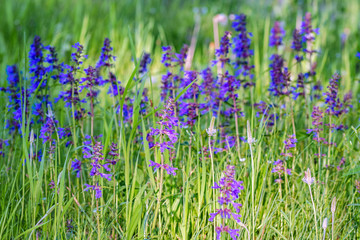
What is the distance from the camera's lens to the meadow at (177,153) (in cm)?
190

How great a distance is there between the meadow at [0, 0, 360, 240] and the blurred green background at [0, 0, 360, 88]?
1.07 metres

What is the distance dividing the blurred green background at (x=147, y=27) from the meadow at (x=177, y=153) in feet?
3.51

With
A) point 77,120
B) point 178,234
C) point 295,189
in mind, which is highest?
point 77,120

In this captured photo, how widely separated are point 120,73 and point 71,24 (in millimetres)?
1642

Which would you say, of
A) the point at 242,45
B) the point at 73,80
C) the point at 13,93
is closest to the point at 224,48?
the point at 242,45

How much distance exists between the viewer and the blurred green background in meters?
4.99

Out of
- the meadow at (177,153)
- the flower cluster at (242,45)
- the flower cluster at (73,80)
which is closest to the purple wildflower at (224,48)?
the meadow at (177,153)

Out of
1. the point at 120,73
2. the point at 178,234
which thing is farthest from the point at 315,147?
the point at 120,73

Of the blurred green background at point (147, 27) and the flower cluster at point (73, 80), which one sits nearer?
the flower cluster at point (73, 80)

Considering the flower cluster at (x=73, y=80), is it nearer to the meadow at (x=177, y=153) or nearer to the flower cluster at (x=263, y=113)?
the meadow at (x=177, y=153)

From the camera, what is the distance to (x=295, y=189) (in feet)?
7.77

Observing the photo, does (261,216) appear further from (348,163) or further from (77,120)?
(77,120)

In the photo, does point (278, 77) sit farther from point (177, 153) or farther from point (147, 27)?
point (147, 27)

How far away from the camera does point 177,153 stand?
85.7 inches
